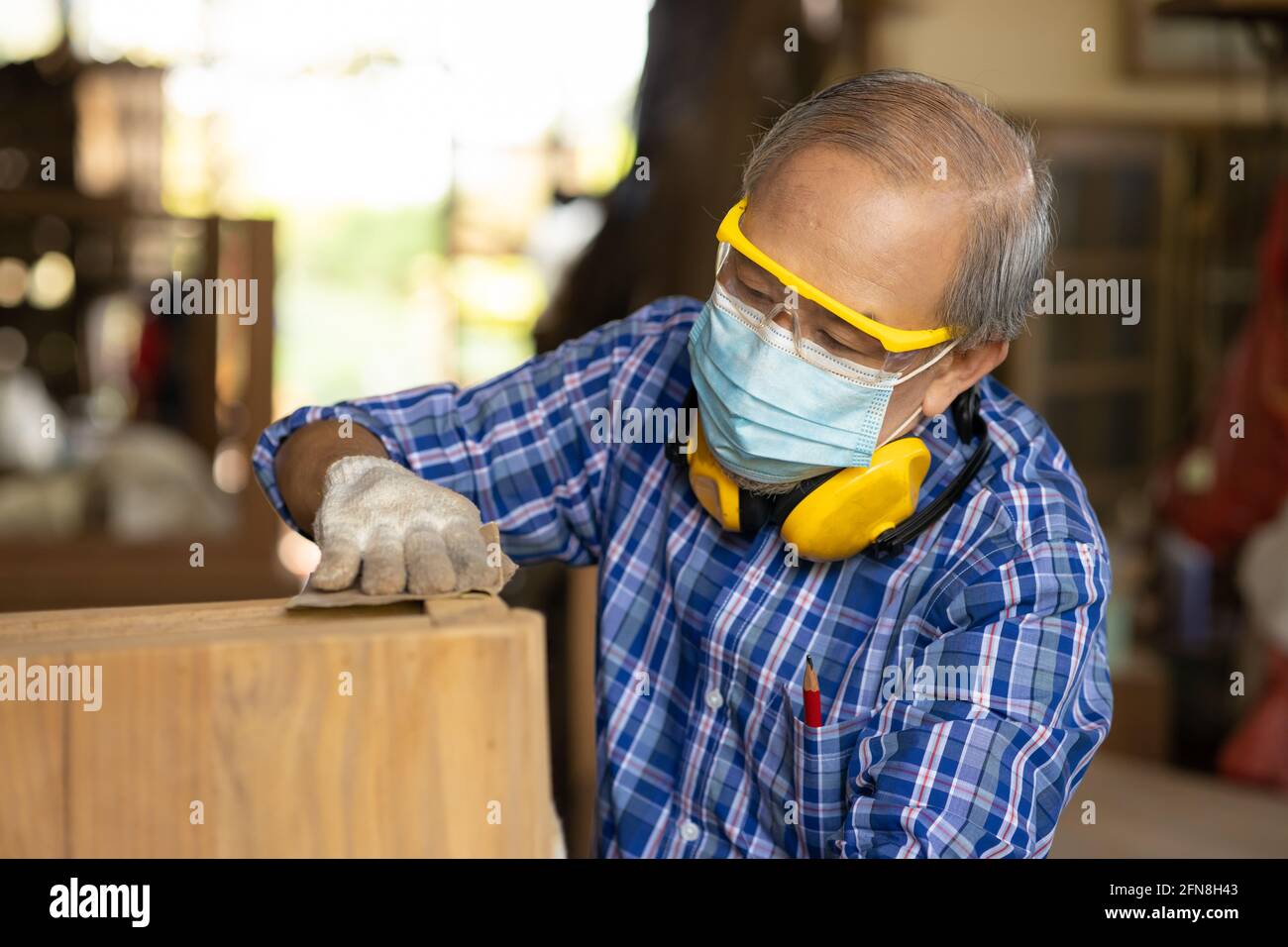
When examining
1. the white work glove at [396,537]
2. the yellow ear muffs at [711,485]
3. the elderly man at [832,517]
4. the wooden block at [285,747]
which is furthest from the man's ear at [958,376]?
the wooden block at [285,747]

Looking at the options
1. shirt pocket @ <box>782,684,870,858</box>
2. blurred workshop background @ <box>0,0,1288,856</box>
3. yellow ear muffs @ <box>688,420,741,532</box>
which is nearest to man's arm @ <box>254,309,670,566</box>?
yellow ear muffs @ <box>688,420,741,532</box>

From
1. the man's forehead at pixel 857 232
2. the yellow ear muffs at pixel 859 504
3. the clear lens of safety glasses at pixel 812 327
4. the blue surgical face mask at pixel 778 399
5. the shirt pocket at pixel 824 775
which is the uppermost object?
the man's forehead at pixel 857 232

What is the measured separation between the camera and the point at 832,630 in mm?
1523

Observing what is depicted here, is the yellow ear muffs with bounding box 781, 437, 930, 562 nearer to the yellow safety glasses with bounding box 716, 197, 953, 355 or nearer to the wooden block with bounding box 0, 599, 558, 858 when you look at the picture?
the yellow safety glasses with bounding box 716, 197, 953, 355

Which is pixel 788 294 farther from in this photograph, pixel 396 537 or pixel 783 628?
pixel 396 537

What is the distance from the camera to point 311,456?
1626 millimetres

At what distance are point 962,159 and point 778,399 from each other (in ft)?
1.08

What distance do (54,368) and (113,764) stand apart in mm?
6786

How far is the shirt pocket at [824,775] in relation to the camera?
1.45 meters

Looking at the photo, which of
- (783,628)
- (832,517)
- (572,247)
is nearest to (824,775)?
(783,628)

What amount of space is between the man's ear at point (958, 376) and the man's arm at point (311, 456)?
0.68m

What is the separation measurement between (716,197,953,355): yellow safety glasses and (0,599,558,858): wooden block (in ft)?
Answer: 1.90

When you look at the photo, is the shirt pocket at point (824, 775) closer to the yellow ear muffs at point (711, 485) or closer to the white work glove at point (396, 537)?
the yellow ear muffs at point (711, 485)

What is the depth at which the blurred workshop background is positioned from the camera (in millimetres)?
4098
